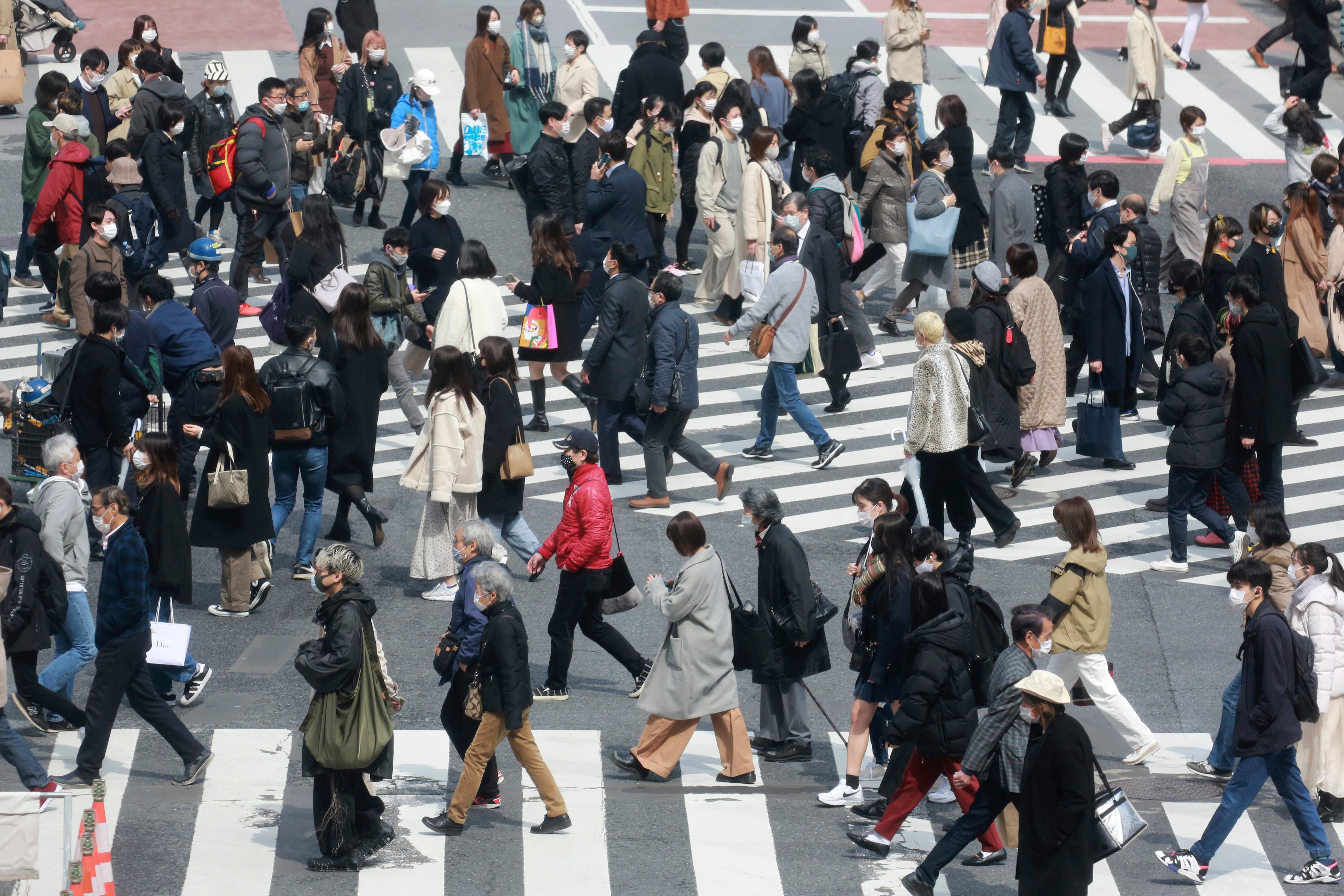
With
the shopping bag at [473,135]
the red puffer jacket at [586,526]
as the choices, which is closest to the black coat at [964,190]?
the shopping bag at [473,135]

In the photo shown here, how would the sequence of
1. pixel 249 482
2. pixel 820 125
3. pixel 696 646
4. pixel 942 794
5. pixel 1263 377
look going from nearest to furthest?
pixel 696 646 < pixel 942 794 < pixel 249 482 < pixel 1263 377 < pixel 820 125

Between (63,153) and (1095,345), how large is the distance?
9.46 metres

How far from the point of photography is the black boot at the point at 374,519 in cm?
1334

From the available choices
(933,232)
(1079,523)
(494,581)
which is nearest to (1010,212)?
(933,232)

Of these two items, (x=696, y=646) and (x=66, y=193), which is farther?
(x=66, y=193)

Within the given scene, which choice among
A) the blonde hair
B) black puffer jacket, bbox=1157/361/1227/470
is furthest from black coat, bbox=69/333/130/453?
black puffer jacket, bbox=1157/361/1227/470

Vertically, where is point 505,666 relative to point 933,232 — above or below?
below

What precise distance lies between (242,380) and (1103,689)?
5977 mm

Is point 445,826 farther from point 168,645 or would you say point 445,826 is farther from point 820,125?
point 820,125

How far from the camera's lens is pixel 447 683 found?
11.3 m

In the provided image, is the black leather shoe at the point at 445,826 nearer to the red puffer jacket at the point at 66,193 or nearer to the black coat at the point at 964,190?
the red puffer jacket at the point at 66,193

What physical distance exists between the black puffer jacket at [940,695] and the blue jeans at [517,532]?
13.7ft

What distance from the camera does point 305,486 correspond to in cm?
1295

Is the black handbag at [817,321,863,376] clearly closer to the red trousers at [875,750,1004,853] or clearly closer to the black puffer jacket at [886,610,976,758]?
the black puffer jacket at [886,610,976,758]
